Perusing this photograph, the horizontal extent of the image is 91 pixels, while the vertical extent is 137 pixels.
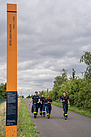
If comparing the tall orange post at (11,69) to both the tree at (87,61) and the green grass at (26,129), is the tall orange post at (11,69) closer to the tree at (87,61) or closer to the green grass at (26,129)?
the green grass at (26,129)

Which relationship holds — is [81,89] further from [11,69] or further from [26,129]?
[11,69]

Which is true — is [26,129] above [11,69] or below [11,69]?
below

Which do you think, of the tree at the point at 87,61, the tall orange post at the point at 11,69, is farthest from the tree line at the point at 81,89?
the tall orange post at the point at 11,69

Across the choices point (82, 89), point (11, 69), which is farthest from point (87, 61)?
point (11, 69)

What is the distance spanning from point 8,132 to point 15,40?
97.7 inches

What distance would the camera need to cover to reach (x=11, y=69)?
20.5 ft

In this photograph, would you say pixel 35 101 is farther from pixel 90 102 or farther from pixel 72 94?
pixel 72 94

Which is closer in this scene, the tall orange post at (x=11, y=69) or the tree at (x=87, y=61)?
the tall orange post at (x=11, y=69)

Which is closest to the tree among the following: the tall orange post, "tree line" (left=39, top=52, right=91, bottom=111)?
"tree line" (left=39, top=52, right=91, bottom=111)

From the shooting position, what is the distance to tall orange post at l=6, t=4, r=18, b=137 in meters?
6.23

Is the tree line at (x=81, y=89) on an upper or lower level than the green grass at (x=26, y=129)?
upper

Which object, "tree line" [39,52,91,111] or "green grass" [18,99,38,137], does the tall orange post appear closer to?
"green grass" [18,99,38,137]

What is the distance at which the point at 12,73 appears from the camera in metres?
6.25

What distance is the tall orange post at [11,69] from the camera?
245 inches
